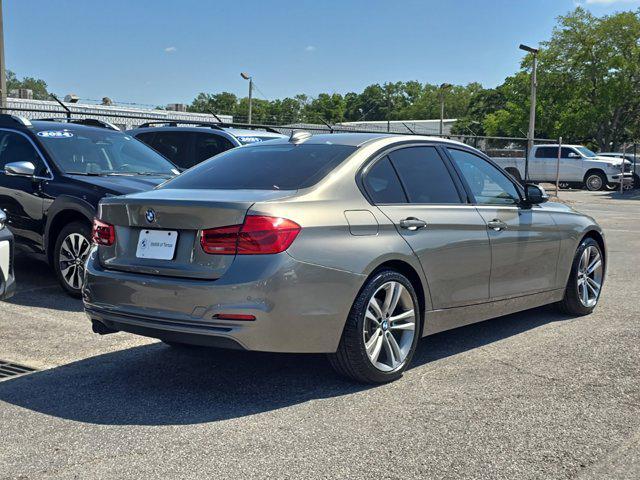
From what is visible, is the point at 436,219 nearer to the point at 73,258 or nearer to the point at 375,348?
the point at 375,348

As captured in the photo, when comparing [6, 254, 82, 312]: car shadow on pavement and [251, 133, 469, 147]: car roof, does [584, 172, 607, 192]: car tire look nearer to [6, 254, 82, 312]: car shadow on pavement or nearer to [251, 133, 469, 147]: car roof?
[6, 254, 82, 312]: car shadow on pavement

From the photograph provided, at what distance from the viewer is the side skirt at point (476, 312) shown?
5145 millimetres

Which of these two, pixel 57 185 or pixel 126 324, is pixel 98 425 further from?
pixel 57 185

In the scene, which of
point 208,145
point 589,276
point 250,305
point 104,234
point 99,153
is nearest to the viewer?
point 250,305

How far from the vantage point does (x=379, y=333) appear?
4719 millimetres

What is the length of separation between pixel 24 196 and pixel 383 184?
443 centimetres

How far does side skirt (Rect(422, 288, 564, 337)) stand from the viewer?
5145 millimetres

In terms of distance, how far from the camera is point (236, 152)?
18.3 feet

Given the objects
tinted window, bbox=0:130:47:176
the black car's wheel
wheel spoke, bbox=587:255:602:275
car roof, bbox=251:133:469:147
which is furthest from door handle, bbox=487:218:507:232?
tinted window, bbox=0:130:47:176

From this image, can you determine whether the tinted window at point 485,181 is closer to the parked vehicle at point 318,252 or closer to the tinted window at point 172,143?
the parked vehicle at point 318,252

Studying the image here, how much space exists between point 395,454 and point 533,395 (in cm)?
130

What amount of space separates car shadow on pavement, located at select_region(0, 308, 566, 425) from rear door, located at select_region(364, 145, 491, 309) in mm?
585

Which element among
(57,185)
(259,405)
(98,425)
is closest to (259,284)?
(259,405)

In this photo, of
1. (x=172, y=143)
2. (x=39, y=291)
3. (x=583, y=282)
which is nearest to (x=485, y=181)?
(x=583, y=282)
